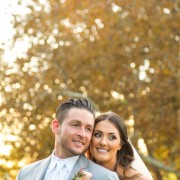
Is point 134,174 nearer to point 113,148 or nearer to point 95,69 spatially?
point 113,148

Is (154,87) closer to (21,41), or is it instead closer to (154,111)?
(154,111)

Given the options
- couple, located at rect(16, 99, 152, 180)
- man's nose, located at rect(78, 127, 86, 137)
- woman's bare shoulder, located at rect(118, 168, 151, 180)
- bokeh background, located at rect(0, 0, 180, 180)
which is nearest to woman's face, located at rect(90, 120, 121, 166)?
couple, located at rect(16, 99, 152, 180)

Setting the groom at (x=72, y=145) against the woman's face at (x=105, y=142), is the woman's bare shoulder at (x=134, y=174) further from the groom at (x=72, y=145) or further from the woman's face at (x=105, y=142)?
the groom at (x=72, y=145)

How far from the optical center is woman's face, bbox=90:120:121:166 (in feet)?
19.3

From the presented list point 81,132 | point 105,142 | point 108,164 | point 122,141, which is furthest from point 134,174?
point 81,132

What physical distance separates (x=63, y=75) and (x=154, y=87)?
9.44 feet

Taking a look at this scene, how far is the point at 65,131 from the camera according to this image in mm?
5391

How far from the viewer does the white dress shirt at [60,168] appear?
5430mm

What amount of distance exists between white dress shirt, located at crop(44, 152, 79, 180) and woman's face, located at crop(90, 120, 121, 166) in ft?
1.64

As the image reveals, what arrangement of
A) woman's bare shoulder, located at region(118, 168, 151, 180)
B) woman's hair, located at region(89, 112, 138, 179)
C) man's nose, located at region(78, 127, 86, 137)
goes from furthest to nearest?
woman's bare shoulder, located at region(118, 168, 151, 180)
woman's hair, located at region(89, 112, 138, 179)
man's nose, located at region(78, 127, 86, 137)

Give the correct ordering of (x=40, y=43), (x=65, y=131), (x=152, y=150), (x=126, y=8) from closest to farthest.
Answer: (x=65, y=131), (x=126, y=8), (x=40, y=43), (x=152, y=150)

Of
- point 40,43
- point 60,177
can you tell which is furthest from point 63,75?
point 60,177

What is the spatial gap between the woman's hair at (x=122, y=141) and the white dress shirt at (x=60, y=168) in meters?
0.58

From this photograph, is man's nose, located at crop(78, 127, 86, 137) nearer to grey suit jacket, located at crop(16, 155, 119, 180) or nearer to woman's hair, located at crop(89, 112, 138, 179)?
grey suit jacket, located at crop(16, 155, 119, 180)
